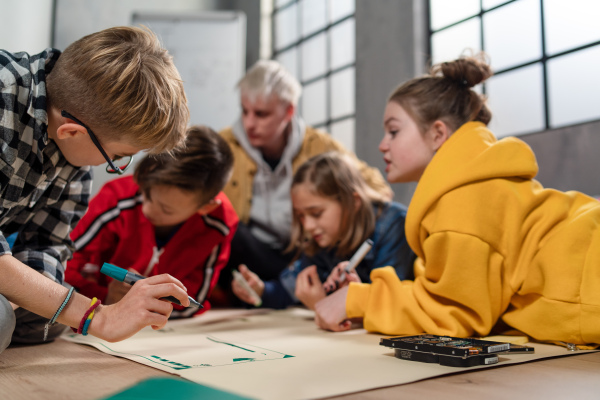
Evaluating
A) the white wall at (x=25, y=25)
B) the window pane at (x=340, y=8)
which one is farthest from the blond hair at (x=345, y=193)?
the window pane at (x=340, y=8)

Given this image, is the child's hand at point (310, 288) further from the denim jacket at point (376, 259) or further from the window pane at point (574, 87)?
the window pane at point (574, 87)

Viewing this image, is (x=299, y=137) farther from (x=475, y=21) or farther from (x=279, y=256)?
(x=475, y=21)

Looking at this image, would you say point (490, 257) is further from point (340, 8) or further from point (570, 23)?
point (340, 8)

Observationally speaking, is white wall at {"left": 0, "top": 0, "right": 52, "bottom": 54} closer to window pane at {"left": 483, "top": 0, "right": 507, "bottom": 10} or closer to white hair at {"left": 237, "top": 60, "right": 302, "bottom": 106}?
white hair at {"left": 237, "top": 60, "right": 302, "bottom": 106}

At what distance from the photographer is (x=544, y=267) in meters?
0.94

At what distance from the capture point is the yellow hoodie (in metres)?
0.92

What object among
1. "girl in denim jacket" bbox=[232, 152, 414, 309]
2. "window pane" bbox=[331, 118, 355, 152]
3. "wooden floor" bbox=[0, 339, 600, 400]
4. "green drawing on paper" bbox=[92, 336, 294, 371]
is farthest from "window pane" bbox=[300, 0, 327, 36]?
"wooden floor" bbox=[0, 339, 600, 400]

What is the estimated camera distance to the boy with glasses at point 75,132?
72cm

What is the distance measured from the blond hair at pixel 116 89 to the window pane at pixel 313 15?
2191mm

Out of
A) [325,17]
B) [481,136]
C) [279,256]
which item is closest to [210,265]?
[279,256]

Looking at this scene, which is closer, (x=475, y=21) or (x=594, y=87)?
(x=594, y=87)

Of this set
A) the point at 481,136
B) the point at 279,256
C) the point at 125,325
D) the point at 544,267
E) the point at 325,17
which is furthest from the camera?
the point at 325,17

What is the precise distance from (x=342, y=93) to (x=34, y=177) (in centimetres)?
207

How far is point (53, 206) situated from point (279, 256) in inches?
37.4
